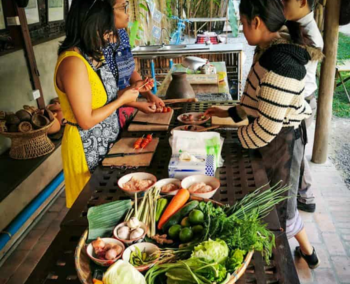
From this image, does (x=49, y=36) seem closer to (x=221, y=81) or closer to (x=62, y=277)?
(x=221, y=81)

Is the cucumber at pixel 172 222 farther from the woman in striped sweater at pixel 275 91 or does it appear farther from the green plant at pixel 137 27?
the green plant at pixel 137 27

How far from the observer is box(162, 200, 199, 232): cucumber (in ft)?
4.21

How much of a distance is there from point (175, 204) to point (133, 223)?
205mm

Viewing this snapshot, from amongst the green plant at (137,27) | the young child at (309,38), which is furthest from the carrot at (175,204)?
the green plant at (137,27)

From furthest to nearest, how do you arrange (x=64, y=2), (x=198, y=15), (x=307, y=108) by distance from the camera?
(x=198, y=15) < (x=64, y=2) < (x=307, y=108)

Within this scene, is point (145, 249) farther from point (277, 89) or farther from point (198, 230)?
point (277, 89)

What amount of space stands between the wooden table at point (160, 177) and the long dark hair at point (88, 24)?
26.4 inches

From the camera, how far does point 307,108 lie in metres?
1.90

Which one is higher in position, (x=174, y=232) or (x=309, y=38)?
(x=309, y=38)

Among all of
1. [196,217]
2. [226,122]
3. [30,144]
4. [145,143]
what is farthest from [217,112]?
[30,144]

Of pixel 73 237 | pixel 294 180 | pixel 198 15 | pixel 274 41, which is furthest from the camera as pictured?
pixel 198 15

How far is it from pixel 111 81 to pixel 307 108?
47.1 inches

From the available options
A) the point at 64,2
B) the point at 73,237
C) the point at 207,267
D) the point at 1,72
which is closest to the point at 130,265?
the point at 207,267

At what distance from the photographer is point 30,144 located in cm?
340
